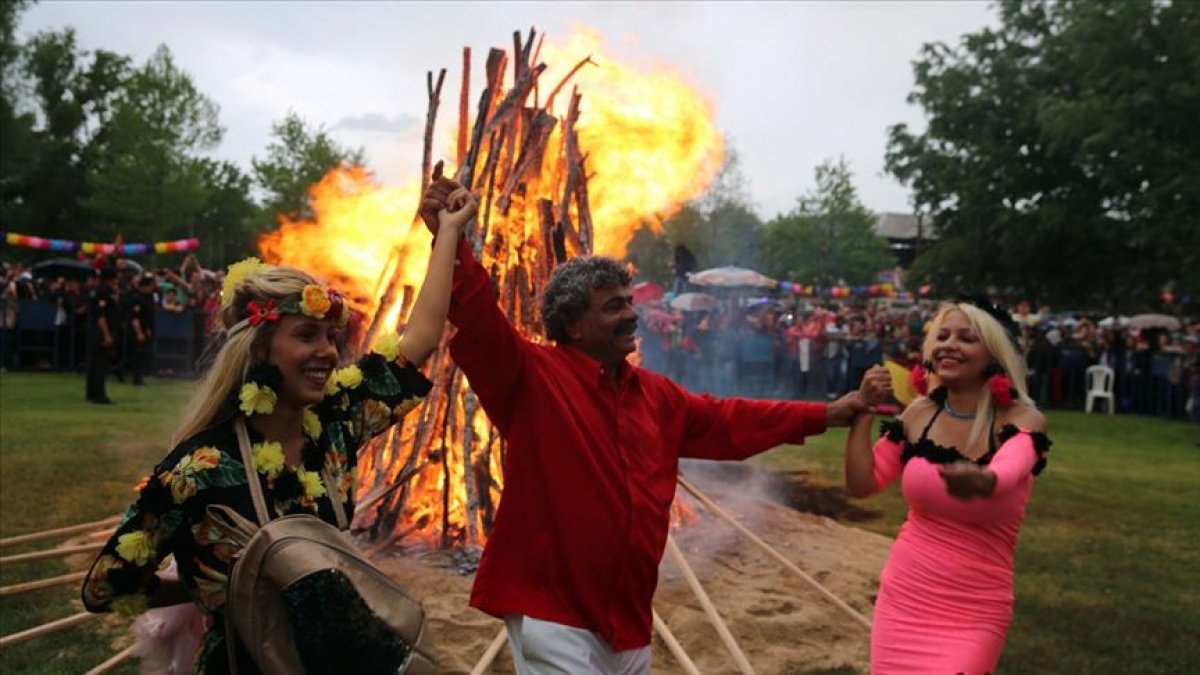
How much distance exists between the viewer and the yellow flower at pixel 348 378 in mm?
3059

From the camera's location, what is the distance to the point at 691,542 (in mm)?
7449

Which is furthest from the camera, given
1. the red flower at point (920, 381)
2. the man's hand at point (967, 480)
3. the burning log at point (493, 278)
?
the burning log at point (493, 278)

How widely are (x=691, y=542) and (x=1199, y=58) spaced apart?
72.2ft

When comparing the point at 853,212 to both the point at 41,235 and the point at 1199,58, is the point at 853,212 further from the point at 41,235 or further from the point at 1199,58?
the point at 41,235

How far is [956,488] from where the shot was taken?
132 inches

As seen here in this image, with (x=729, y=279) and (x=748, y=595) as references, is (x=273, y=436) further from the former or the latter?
(x=729, y=279)

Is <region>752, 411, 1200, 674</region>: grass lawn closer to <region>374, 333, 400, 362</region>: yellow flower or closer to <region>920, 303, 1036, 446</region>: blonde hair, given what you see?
<region>920, 303, 1036, 446</region>: blonde hair

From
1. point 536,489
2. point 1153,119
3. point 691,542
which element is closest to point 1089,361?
point 1153,119

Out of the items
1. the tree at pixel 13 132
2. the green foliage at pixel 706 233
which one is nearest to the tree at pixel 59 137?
the tree at pixel 13 132

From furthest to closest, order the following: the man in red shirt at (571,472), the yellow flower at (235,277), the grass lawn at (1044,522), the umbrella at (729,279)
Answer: the umbrella at (729,279) < the grass lawn at (1044,522) < the man in red shirt at (571,472) < the yellow flower at (235,277)

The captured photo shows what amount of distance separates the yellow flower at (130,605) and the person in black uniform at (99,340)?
1368 centimetres

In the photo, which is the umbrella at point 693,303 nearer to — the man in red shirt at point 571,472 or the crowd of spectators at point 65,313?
the crowd of spectators at point 65,313

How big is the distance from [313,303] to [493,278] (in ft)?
13.3

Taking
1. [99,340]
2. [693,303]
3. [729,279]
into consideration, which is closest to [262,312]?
[99,340]
